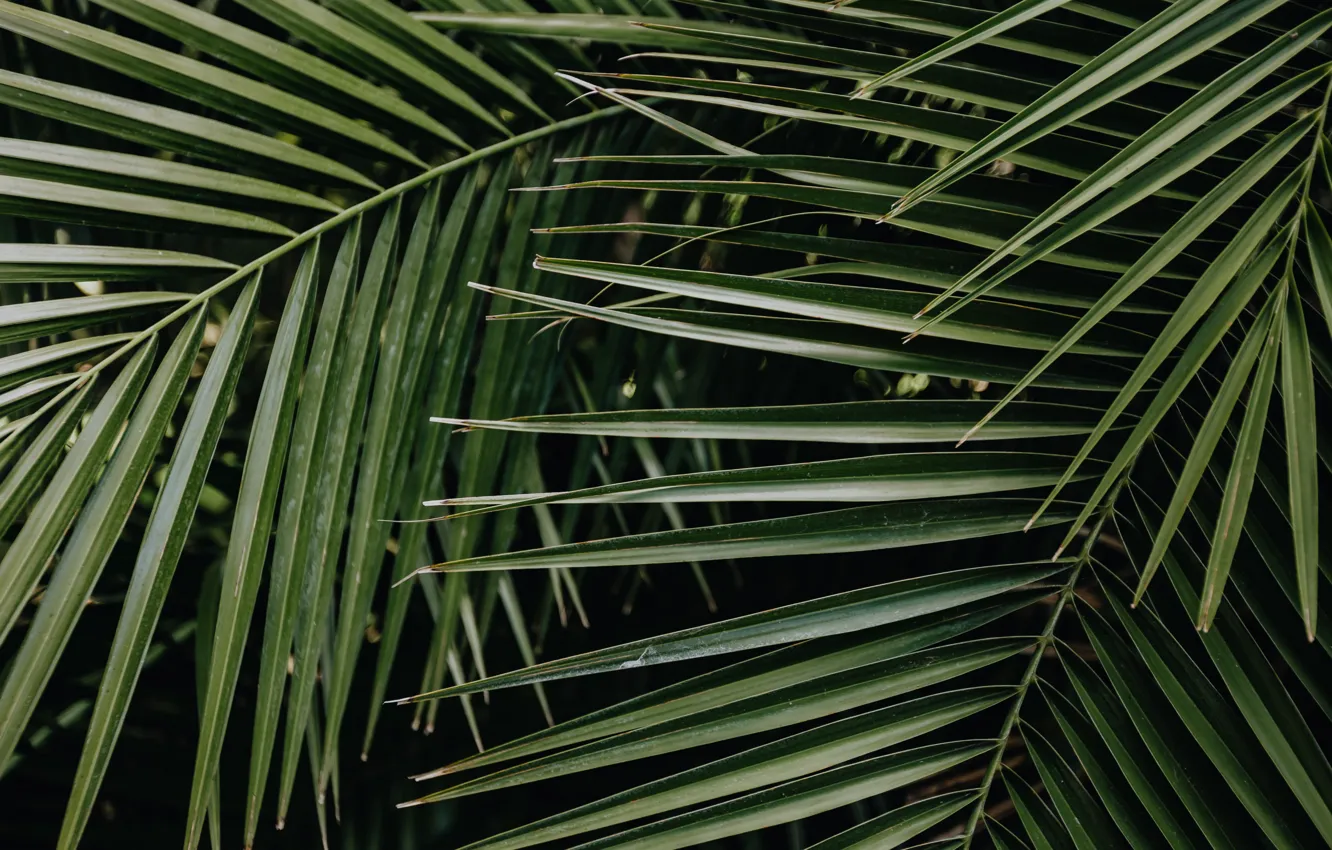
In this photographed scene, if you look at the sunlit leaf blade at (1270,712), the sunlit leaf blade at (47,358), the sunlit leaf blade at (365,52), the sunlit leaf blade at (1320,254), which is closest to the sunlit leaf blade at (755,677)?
the sunlit leaf blade at (1270,712)

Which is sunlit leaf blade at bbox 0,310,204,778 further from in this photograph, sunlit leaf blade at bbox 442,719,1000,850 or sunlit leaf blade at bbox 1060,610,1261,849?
sunlit leaf blade at bbox 1060,610,1261,849

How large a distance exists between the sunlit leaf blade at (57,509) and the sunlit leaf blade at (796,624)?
23 centimetres

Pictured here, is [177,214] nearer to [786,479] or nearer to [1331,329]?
[786,479]

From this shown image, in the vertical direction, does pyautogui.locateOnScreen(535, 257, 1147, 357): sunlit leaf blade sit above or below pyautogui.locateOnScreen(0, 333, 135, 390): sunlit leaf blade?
below

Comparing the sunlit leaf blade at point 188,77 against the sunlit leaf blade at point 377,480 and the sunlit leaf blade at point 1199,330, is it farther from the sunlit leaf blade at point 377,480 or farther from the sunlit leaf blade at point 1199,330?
the sunlit leaf blade at point 1199,330

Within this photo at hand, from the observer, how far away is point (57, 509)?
1.66 feet

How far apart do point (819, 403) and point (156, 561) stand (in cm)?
43

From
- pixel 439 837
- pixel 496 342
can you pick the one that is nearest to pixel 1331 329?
pixel 496 342

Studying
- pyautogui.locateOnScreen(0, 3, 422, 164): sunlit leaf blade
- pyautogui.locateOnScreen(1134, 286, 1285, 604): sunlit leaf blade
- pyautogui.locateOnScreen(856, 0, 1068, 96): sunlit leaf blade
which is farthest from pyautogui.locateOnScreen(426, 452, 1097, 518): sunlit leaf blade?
pyautogui.locateOnScreen(0, 3, 422, 164): sunlit leaf blade

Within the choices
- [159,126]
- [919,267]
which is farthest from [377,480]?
[919,267]

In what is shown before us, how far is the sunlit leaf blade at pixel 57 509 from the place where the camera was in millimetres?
496

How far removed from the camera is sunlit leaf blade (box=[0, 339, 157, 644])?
50cm

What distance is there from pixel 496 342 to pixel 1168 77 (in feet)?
1.60

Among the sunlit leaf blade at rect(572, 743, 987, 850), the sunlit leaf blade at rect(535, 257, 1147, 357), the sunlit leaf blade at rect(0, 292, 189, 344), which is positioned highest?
the sunlit leaf blade at rect(0, 292, 189, 344)
